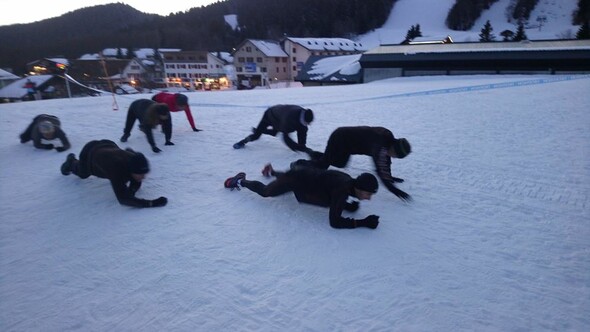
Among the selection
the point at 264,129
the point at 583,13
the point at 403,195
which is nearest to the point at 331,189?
the point at 403,195

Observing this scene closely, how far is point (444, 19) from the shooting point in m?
94.6

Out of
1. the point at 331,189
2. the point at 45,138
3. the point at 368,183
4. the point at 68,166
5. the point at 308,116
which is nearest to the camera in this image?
the point at 368,183

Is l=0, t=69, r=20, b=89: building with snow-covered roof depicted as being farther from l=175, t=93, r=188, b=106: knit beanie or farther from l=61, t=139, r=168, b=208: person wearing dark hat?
l=61, t=139, r=168, b=208: person wearing dark hat

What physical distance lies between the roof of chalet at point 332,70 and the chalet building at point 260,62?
18308 millimetres

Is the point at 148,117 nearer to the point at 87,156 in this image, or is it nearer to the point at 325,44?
the point at 87,156

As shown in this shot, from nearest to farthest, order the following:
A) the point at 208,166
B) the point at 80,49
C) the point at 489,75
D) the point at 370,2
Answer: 1. the point at 208,166
2. the point at 489,75
3. the point at 80,49
4. the point at 370,2

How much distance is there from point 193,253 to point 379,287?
197cm

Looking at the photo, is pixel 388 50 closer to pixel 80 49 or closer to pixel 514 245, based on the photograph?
pixel 514 245

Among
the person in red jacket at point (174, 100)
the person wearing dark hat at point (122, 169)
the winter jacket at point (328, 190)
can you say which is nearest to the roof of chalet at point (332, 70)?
the person in red jacket at point (174, 100)

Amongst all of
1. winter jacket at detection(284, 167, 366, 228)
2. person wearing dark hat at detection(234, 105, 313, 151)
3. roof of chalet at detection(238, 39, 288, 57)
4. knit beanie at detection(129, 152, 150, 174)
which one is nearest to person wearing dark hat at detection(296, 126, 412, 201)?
winter jacket at detection(284, 167, 366, 228)

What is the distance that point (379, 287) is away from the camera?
2.99 meters

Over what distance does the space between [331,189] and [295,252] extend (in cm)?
82

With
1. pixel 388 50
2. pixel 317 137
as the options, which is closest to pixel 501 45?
pixel 388 50

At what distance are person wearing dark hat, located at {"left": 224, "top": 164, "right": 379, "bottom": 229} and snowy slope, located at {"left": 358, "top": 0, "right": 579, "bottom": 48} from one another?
74.0 meters
